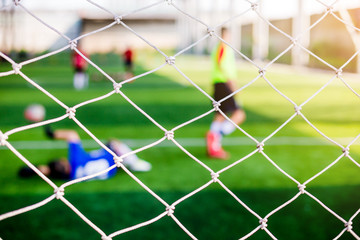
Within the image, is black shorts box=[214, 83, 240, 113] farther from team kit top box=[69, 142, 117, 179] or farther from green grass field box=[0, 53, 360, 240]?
team kit top box=[69, 142, 117, 179]

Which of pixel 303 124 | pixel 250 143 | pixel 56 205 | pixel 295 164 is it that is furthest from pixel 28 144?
pixel 303 124

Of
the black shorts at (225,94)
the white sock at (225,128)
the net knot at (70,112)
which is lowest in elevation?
the net knot at (70,112)

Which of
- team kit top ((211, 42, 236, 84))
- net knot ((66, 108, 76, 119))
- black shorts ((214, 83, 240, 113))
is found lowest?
net knot ((66, 108, 76, 119))

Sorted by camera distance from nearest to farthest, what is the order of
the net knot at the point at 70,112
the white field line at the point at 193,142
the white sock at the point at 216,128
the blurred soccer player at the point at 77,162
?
the net knot at the point at 70,112 → the blurred soccer player at the point at 77,162 → the white sock at the point at 216,128 → the white field line at the point at 193,142

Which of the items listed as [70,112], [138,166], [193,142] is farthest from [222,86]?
[70,112]

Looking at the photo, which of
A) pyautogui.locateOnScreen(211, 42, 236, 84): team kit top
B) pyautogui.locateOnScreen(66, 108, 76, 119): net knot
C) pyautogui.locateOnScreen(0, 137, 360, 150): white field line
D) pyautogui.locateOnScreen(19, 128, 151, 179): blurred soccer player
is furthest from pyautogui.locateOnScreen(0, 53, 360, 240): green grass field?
pyautogui.locateOnScreen(66, 108, 76, 119): net knot

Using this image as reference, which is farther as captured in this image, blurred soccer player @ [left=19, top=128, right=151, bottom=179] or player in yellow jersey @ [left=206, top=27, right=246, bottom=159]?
player in yellow jersey @ [left=206, top=27, right=246, bottom=159]

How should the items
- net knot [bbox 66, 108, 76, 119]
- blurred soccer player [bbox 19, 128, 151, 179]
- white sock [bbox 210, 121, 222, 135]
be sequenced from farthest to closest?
1. white sock [bbox 210, 121, 222, 135]
2. blurred soccer player [bbox 19, 128, 151, 179]
3. net knot [bbox 66, 108, 76, 119]

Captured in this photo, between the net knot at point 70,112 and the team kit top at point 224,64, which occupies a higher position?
the team kit top at point 224,64

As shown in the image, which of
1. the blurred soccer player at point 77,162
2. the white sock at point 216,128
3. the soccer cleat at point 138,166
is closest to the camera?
the blurred soccer player at point 77,162

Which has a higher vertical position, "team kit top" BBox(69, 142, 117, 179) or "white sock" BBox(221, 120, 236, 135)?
"white sock" BBox(221, 120, 236, 135)

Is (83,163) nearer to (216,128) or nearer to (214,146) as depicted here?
(214,146)

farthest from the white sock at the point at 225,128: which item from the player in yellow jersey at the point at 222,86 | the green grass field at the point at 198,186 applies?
the green grass field at the point at 198,186

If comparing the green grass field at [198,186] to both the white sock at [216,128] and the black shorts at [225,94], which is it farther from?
the black shorts at [225,94]
